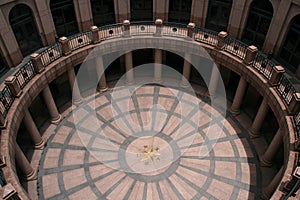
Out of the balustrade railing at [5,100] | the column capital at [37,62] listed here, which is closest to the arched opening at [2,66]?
the column capital at [37,62]

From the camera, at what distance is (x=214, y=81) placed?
29141 mm

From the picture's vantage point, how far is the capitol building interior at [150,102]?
2211 cm

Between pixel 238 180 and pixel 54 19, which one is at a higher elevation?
pixel 54 19

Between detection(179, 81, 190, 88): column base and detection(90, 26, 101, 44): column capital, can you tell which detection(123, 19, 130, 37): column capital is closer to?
detection(90, 26, 101, 44): column capital

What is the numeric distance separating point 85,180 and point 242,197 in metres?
13.4

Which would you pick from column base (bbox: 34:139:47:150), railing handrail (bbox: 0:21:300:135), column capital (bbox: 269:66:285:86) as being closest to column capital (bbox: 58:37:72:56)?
railing handrail (bbox: 0:21:300:135)

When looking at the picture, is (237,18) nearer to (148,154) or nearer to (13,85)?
(148,154)

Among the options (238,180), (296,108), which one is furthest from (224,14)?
(238,180)

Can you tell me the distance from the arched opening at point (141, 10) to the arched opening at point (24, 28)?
10448mm

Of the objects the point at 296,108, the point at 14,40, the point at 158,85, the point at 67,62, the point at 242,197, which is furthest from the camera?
the point at 158,85

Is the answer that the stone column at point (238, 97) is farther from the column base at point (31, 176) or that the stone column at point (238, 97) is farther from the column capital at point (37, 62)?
the column base at point (31, 176)

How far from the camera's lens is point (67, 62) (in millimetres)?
25281

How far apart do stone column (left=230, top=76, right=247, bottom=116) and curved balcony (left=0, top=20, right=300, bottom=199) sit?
162cm

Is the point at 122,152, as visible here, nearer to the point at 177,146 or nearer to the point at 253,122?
the point at 177,146
